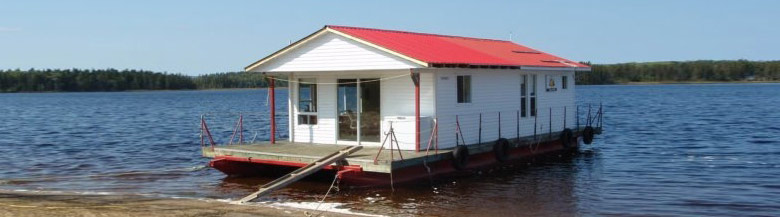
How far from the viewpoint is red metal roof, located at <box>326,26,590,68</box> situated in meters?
19.2

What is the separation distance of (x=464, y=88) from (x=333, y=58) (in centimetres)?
344

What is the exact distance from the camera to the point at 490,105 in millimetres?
21531

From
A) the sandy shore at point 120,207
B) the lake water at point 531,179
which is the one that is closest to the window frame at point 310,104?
the lake water at point 531,179

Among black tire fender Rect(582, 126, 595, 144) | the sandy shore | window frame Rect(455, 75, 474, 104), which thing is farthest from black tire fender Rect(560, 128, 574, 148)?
the sandy shore

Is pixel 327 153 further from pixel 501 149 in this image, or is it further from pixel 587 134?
pixel 587 134

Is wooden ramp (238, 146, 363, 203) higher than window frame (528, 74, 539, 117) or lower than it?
lower

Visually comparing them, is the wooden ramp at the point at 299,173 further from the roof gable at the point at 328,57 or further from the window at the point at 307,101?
the window at the point at 307,101

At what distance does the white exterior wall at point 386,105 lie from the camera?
19.2m

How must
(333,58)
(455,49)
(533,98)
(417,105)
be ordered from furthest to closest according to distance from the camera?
(533,98) < (455,49) < (333,58) < (417,105)

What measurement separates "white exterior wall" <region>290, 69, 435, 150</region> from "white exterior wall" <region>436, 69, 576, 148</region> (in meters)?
0.39

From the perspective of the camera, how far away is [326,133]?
20.8m

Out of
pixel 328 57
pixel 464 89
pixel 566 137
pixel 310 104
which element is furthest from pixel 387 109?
pixel 566 137

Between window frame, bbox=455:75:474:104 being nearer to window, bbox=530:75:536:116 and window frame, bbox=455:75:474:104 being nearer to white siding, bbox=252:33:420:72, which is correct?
white siding, bbox=252:33:420:72

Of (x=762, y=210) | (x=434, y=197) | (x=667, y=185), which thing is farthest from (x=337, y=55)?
(x=762, y=210)
